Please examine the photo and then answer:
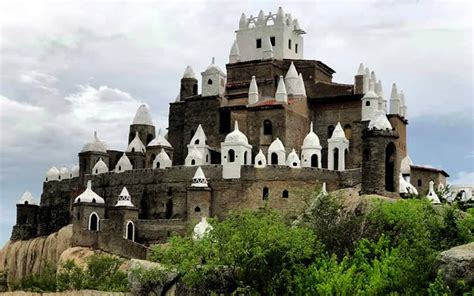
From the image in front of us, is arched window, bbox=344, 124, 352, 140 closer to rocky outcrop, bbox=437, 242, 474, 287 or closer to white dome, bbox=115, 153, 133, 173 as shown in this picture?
white dome, bbox=115, 153, 133, 173

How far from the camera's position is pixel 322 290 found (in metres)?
38.0

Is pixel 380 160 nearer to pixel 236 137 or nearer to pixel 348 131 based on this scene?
pixel 236 137

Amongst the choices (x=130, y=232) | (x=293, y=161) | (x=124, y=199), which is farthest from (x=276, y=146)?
(x=130, y=232)

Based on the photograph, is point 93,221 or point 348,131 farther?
point 348,131

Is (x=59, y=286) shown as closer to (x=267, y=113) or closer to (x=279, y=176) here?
(x=279, y=176)

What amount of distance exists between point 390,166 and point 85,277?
1991 cm

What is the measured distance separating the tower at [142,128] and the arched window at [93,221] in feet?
34.2

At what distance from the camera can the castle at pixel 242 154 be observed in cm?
6669

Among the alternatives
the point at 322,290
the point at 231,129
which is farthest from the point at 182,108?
the point at 322,290

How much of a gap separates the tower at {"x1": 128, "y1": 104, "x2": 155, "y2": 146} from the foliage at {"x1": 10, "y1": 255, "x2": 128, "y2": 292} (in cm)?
1735

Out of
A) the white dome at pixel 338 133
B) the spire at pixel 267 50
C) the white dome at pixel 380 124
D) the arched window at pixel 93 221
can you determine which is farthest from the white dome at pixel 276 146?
the arched window at pixel 93 221

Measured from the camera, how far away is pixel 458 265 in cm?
3119

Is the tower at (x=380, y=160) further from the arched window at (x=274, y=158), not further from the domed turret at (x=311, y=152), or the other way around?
the arched window at (x=274, y=158)

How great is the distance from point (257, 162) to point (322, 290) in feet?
100
